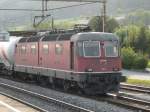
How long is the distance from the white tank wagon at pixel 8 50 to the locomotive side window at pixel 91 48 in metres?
13.3

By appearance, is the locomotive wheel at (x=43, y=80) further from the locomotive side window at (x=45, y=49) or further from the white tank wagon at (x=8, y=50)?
the white tank wagon at (x=8, y=50)

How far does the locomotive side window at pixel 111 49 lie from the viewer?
2411 cm

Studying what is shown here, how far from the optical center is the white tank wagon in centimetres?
3697

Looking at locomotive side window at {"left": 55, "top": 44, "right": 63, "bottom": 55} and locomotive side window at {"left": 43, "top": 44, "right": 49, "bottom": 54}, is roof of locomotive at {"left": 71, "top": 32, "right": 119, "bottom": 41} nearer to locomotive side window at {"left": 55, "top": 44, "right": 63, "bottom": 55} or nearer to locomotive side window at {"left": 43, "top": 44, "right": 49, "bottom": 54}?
locomotive side window at {"left": 55, "top": 44, "right": 63, "bottom": 55}

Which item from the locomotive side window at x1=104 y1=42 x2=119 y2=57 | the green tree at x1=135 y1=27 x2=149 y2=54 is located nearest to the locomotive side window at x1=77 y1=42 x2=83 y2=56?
the locomotive side window at x1=104 y1=42 x2=119 y2=57

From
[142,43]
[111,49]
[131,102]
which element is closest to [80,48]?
[111,49]

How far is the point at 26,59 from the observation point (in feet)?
108

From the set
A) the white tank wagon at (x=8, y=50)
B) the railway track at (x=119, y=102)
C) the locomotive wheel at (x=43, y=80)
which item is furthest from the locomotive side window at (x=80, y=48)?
the white tank wagon at (x=8, y=50)

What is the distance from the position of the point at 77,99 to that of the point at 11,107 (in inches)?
151

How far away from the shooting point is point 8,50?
37938 mm

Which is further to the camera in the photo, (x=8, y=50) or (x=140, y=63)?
(x=140, y=63)

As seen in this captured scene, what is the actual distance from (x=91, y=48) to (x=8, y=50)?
15247mm

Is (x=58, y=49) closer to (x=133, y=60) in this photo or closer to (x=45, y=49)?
(x=45, y=49)

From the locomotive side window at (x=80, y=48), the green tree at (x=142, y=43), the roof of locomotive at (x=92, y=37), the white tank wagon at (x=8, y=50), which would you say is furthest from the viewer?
the green tree at (x=142, y=43)
